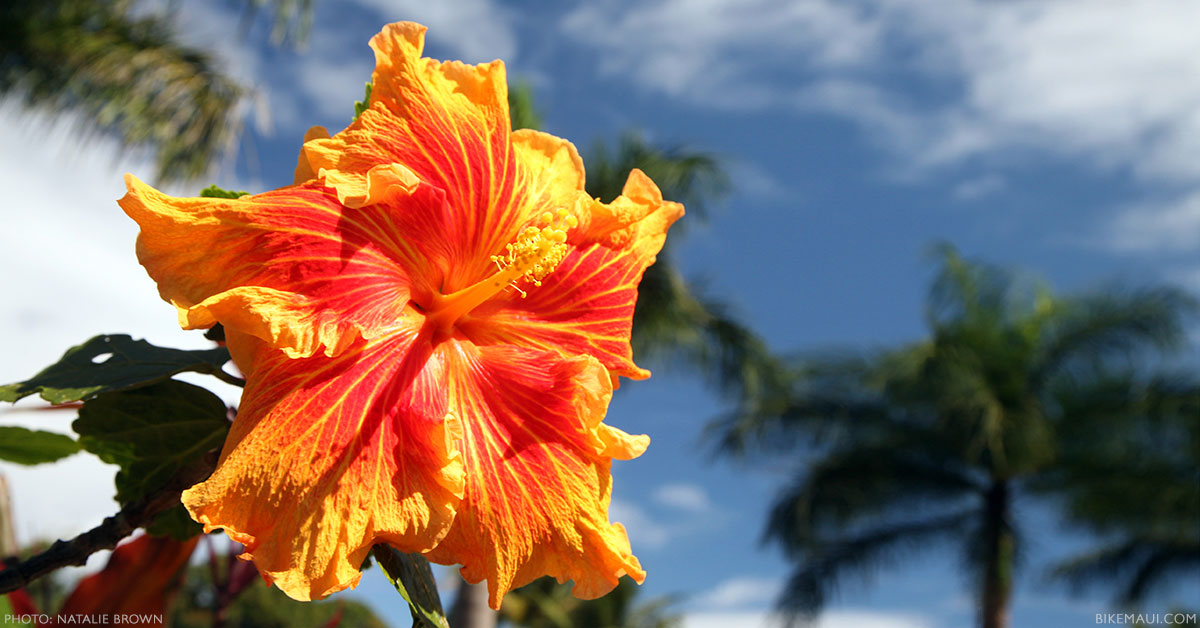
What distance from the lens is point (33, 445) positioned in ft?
2.20

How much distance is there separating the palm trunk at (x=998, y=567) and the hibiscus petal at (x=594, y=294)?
10955 millimetres

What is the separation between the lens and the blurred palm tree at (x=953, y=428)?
384 inches

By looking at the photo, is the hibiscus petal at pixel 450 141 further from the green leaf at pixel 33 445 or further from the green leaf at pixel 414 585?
the green leaf at pixel 33 445

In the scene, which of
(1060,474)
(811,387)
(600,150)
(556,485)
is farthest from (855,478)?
(556,485)

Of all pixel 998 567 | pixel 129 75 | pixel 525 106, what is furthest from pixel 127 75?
pixel 998 567

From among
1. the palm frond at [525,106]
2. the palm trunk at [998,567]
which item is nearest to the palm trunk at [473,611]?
the palm frond at [525,106]

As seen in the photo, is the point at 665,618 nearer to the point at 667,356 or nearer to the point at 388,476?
the point at 667,356

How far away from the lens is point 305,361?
1.57 ft

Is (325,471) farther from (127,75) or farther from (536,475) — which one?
(127,75)

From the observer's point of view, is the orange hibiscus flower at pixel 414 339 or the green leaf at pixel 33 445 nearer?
the orange hibiscus flower at pixel 414 339

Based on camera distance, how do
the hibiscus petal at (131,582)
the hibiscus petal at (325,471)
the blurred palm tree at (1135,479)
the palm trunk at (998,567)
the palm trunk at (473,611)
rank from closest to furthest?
the hibiscus petal at (325,471)
the hibiscus petal at (131,582)
the palm trunk at (473,611)
the blurred palm tree at (1135,479)
the palm trunk at (998,567)

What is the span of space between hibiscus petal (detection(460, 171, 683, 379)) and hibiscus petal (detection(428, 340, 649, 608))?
0.13ft

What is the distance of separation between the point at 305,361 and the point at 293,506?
0.07 meters

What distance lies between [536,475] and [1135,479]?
10.7 meters
